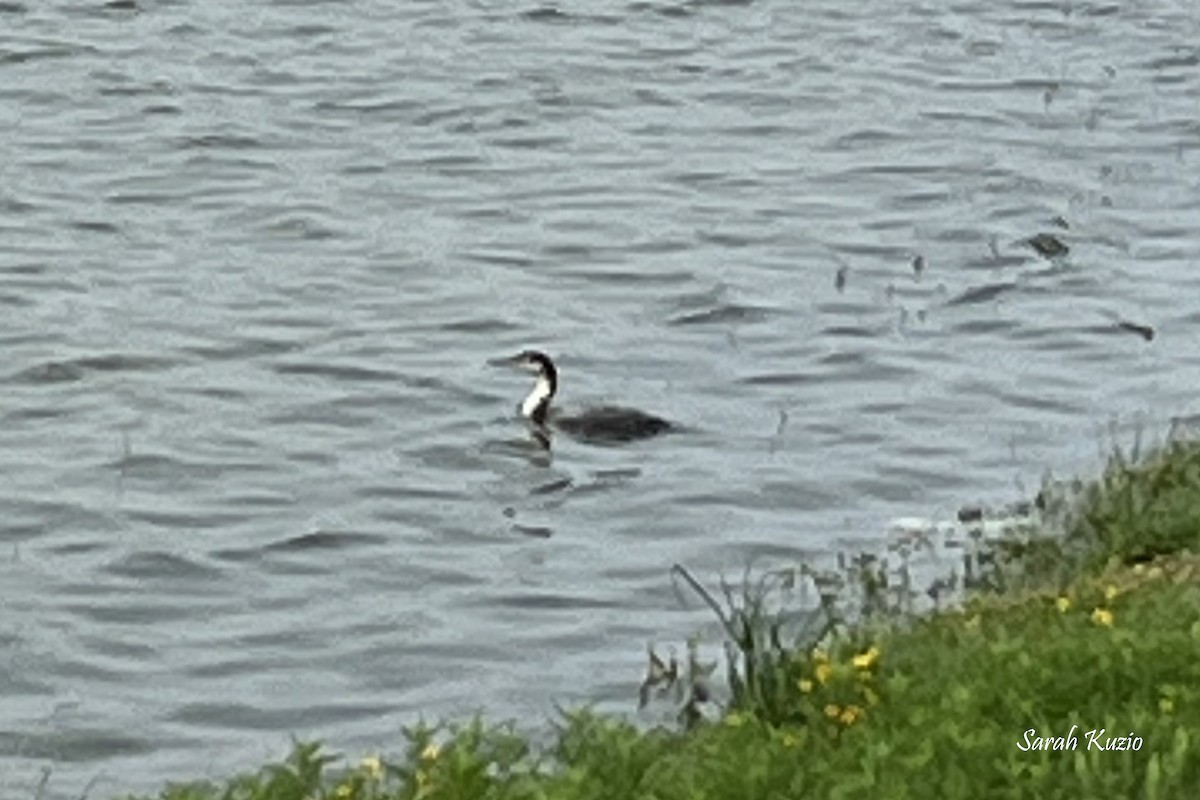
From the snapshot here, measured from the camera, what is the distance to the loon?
1856cm

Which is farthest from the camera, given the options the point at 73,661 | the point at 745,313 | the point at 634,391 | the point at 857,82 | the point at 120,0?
the point at 120,0

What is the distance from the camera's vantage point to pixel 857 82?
27.7 metres

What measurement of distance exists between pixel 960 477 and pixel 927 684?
26.3 feet

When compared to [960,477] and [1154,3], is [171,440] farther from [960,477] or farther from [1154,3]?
[1154,3]

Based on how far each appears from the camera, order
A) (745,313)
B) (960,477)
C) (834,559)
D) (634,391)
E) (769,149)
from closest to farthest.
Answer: (834,559), (960,477), (634,391), (745,313), (769,149)

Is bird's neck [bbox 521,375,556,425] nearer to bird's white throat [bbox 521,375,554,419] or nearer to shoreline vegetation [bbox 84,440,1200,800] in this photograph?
bird's white throat [bbox 521,375,554,419]

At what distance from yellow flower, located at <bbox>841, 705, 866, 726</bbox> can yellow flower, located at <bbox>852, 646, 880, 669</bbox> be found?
322 millimetres

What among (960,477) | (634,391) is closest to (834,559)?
Result: (960,477)

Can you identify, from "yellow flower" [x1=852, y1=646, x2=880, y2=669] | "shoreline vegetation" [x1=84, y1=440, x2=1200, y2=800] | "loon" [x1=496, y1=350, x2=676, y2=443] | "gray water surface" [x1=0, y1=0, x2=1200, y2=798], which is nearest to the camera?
"shoreline vegetation" [x1=84, y1=440, x2=1200, y2=800]
